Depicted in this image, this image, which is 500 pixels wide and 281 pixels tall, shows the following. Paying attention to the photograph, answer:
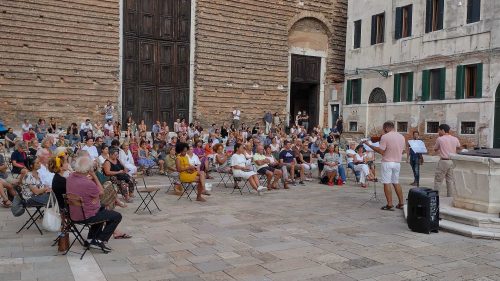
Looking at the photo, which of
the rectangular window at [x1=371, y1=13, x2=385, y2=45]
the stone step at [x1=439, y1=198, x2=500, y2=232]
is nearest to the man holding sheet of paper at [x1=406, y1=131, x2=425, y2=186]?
the stone step at [x1=439, y1=198, x2=500, y2=232]

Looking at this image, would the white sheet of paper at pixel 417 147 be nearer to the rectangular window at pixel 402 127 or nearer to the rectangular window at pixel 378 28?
the rectangular window at pixel 402 127

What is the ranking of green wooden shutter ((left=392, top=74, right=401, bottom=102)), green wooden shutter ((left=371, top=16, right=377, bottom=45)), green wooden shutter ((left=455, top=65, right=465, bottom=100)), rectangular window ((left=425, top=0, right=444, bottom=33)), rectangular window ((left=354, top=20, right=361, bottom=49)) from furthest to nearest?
rectangular window ((left=354, top=20, right=361, bottom=49)) < green wooden shutter ((left=371, top=16, right=377, bottom=45)) < green wooden shutter ((left=392, top=74, right=401, bottom=102)) < rectangular window ((left=425, top=0, right=444, bottom=33)) < green wooden shutter ((left=455, top=65, right=465, bottom=100))

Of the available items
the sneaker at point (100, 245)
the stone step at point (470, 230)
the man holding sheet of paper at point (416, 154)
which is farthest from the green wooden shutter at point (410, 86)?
the sneaker at point (100, 245)

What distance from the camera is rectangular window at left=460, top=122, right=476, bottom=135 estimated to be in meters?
19.5

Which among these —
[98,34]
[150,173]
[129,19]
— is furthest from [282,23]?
[150,173]

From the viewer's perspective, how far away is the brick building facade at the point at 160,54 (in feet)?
63.9

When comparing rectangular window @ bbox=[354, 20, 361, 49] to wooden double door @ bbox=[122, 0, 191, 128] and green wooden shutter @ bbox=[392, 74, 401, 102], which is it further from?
wooden double door @ bbox=[122, 0, 191, 128]

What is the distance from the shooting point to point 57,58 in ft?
65.9

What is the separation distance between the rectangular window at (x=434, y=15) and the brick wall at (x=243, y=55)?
712 cm

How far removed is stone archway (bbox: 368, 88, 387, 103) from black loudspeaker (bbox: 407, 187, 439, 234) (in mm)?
17467

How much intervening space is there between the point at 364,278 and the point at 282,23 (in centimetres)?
2228

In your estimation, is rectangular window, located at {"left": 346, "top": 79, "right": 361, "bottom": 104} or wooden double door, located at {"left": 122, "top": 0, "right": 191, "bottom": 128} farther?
rectangular window, located at {"left": 346, "top": 79, "right": 361, "bottom": 104}

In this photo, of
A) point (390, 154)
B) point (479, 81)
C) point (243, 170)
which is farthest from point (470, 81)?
point (243, 170)

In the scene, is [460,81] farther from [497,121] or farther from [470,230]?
[470,230]
